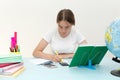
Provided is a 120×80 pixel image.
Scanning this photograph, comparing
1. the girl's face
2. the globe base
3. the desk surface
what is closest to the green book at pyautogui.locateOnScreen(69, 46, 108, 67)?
the desk surface

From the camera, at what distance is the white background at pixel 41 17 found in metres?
3.09

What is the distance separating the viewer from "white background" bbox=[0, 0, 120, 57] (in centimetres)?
309

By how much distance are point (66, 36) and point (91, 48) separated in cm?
86

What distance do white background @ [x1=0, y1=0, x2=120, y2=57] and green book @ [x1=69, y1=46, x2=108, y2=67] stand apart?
1.39 meters

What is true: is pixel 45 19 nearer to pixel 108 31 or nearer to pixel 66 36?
pixel 66 36

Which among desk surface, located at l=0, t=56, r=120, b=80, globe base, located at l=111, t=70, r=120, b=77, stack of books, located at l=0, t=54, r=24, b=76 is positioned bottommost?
desk surface, located at l=0, t=56, r=120, b=80

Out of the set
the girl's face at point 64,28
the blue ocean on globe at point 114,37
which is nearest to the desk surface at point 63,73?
the blue ocean on globe at point 114,37

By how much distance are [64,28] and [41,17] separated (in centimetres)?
83

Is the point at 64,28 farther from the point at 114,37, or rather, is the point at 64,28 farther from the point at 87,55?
the point at 114,37

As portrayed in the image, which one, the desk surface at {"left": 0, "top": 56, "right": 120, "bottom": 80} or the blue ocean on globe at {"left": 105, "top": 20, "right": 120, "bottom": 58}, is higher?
the blue ocean on globe at {"left": 105, "top": 20, "right": 120, "bottom": 58}

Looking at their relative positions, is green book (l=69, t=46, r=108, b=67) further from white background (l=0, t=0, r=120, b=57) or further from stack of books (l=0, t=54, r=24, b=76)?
white background (l=0, t=0, r=120, b=57)

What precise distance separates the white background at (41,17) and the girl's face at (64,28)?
26.0 inches

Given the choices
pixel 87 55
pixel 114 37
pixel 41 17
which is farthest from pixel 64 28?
pixel 114 37

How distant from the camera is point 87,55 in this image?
179cm
